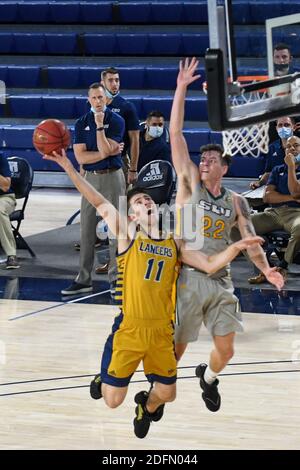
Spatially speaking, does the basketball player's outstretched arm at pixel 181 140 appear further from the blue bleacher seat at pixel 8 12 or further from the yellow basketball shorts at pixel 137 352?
the blue bleacher seat at pixel 8 12

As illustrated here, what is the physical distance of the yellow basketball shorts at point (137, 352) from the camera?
5.52 m

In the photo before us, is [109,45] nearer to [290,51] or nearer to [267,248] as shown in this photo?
[267,248]

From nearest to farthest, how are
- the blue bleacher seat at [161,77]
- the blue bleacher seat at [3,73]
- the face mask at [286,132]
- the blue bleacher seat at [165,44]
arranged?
the face mask at [286,132] < the blue bleacher seat at [161,77] < the blue bleacher seat at [165,44] < the blue bleacher seat at [3,73]

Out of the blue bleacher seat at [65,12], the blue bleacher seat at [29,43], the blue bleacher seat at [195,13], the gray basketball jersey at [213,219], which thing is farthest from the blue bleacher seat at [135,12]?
the gray basketball jersey at [213,219]

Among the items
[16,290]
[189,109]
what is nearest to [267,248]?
[16,290]

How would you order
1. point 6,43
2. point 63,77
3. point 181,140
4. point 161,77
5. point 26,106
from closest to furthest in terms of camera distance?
point 181,140
point 161,77
point 26,106
point 63,77
point 6,43

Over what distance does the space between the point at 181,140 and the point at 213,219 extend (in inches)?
19.7

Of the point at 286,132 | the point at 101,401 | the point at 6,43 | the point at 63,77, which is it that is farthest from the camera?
the point at 6,43

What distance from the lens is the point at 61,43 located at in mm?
17625

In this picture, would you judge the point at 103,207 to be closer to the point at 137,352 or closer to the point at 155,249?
the point at 155,249

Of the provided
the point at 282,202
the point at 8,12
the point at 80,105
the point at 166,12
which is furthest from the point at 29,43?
the point at 282,202

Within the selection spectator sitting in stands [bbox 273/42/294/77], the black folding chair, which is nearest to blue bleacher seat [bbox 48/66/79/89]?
the black folding chair

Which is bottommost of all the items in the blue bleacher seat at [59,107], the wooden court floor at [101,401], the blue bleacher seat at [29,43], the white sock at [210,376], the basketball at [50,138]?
the wooden court floor at [101,401]
